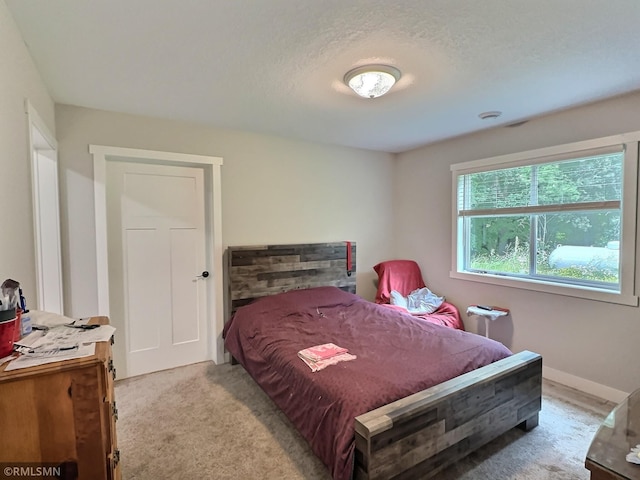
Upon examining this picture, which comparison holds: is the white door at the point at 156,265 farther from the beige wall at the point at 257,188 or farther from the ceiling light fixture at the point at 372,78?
the ceiling light fixture at the point at 372,78

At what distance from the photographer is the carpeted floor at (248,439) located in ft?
6.42

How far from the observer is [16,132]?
1.63 m

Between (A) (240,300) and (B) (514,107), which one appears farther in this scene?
(A) (240,300)

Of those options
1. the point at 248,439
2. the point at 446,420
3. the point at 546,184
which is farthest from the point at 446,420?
the point at 546,184

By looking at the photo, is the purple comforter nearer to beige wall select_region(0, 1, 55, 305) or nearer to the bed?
the bed

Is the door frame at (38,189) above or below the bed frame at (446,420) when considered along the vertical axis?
above

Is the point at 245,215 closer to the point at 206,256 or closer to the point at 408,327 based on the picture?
the point at 206,256

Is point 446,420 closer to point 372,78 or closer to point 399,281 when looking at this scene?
point 372,78

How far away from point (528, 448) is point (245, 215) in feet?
9.85

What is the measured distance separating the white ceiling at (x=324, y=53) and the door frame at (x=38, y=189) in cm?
37

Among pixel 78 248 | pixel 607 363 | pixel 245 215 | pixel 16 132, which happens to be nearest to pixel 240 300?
pixel 245 215

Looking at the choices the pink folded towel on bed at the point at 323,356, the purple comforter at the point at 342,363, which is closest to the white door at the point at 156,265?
the purple comforter at the point at 342,363

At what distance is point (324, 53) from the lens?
6.44ft

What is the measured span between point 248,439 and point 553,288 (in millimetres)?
2845
